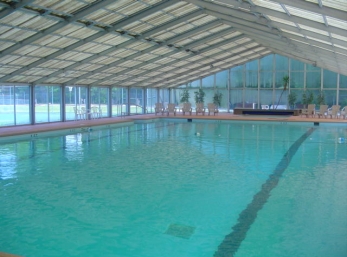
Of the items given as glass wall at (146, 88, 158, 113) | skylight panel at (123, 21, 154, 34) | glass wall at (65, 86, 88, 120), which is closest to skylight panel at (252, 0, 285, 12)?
skylight panel at (123, 21, 154, 34)

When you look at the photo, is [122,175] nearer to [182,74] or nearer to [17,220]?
[17,220]

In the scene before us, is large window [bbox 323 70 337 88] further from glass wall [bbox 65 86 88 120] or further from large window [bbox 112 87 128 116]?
glass wall [bbox 65 86 88 120]

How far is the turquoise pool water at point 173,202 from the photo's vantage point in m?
4.27

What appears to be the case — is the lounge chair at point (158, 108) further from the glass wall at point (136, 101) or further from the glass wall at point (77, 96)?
the glass wall at point (77, 96)

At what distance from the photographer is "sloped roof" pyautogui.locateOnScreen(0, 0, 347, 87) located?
916 cm

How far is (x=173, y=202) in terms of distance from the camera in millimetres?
5871

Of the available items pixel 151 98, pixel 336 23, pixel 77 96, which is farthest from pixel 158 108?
pixel 336 23

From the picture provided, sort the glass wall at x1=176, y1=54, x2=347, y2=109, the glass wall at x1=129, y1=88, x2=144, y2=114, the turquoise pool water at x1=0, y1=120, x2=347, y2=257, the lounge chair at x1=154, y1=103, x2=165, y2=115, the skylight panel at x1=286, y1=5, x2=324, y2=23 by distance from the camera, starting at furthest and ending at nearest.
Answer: the glass wall at x1=129, y1=88, x2=144, y2=114
the glass wall at x1=176, y1=54, x2=347, y2=109
the lounge chair at x1=154, y1=103, x2=165, y2=115
the skylight panel at x1=286, y1=5, x2=324, y2=23
the turquoise pool water at x1=0, y1=120, x2=347, y2=257

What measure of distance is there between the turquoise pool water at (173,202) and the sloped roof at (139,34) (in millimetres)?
3099

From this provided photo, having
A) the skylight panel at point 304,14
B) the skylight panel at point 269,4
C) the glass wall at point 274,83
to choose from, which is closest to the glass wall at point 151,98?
the glass wall at point 274,83

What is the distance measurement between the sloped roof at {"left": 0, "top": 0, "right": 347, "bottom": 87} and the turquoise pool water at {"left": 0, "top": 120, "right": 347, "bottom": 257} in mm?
3099

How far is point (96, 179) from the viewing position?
7297mm

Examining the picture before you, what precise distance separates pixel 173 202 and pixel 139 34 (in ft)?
31.1

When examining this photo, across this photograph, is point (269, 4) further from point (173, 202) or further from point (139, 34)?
point (139, 34)
